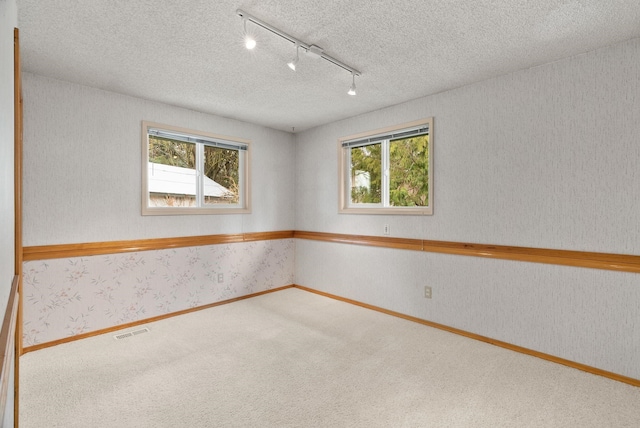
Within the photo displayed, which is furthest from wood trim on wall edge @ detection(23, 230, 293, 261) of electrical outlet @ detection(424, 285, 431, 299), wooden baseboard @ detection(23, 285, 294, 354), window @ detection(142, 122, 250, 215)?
electrical outlet @ detection(424, 285, 431, 299)

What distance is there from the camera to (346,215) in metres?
4.20

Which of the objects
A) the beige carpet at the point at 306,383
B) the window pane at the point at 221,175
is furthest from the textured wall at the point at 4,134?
the window pane at the point at 221,175

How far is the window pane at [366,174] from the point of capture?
3.96m

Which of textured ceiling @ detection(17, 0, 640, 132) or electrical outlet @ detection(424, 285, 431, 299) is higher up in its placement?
textured ceiling @ detection(17, 0, 640, 132)

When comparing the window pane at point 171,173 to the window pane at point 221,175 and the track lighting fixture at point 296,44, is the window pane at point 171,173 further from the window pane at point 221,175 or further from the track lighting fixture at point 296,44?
the track lighting fixture at point 296,44

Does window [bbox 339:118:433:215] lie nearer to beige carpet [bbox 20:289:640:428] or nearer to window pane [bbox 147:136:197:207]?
beige carpet [bbox 20:289:640:428]

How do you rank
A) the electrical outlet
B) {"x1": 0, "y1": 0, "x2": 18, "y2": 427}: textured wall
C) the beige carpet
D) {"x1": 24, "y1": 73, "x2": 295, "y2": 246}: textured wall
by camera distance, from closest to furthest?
1. {"x1": 0, "y1": 0, "x2": 18, "y2": 427}: textured wall
2. the beige carpet
3. {"x1": 24, "y1": 73, "x2": 295, "y2": 246}: textured wall
4. the electrical outlet

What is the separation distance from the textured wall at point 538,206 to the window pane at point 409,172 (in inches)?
8.2

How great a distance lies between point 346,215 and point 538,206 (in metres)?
2.13

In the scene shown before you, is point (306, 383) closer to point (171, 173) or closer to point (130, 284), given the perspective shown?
point (130, 284)

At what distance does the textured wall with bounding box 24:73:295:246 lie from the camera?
9.14 feet

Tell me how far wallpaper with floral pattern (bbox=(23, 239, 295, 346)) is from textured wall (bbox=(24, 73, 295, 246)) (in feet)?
0.79

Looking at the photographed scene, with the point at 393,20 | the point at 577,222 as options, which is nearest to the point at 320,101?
the point at 393,20

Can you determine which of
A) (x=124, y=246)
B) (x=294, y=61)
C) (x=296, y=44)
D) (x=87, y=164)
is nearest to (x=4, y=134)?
(x=296, y=44)
